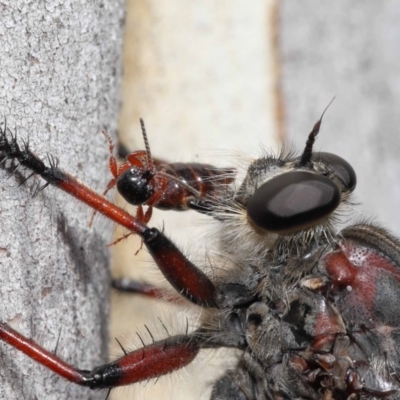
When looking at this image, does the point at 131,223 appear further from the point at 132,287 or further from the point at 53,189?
the point at 132,287

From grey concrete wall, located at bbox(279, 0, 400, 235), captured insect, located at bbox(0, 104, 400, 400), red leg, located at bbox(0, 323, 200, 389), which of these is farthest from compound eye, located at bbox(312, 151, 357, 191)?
grey concrete wall, located at bbox(279, 0, 400, 235)

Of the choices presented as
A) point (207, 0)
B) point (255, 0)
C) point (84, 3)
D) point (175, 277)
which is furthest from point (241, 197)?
point (255, 0)

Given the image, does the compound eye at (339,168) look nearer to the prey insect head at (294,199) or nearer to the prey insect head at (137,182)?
the prey insect head at (294,199)

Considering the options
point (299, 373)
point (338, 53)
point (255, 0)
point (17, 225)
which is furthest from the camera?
point (338, 53)

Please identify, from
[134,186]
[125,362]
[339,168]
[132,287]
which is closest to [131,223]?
[134,186]

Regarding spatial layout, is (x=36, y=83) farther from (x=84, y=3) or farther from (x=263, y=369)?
(x=263, y=369)

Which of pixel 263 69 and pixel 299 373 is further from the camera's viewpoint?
pixel 263 69

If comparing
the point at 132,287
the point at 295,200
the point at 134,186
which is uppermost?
the point at 132,287
